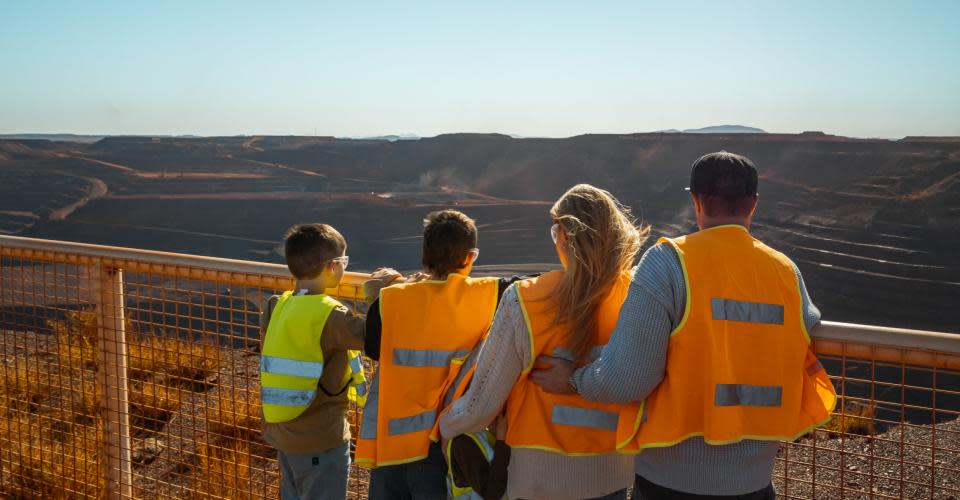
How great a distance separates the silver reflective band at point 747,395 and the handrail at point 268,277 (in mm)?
433

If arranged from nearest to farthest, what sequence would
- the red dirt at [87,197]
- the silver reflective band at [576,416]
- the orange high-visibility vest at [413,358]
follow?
the silver reflective band at [576,416] < the orange high-visibility vest at [413,358] < the red dirt at [87,197]

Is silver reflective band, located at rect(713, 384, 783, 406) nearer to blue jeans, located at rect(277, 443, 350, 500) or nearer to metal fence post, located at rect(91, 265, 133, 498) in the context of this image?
blue jeans, located at rect(277, 443, 350, 500)

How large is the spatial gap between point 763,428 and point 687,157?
4519 centimetres

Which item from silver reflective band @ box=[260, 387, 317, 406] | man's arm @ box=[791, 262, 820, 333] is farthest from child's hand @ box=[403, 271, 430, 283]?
man's arm @ box=[791, 262, 820, 333]

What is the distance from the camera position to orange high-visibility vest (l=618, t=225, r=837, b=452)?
83.6 inches

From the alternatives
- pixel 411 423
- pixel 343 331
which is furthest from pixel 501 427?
pixel 343 331

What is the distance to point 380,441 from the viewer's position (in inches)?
104

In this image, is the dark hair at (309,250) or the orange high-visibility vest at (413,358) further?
the dark hair at (309,250)

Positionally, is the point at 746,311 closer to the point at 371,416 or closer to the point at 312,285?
the point at 371,416

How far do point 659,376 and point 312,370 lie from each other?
136 centimetres

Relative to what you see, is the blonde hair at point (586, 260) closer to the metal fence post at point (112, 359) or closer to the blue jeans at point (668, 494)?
the blue jeans at point (668, 494)

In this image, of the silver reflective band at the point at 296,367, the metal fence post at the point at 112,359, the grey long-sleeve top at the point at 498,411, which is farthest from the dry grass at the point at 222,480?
the grey long-sleeve top at the point at 498,411

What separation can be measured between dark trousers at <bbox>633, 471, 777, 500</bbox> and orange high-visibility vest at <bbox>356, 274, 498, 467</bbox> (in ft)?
2.38

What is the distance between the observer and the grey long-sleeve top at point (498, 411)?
2.32 meters
